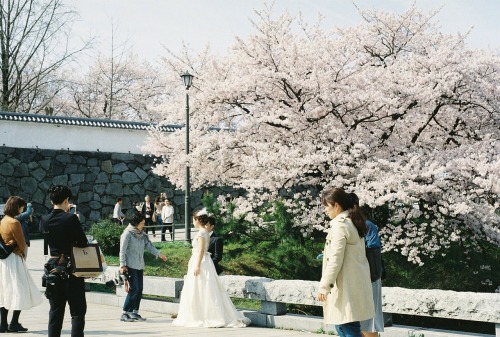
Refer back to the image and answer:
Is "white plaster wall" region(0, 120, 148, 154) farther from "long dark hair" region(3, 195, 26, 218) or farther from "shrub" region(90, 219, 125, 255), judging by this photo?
"long dark hair" region(3, 195, 26, 218)

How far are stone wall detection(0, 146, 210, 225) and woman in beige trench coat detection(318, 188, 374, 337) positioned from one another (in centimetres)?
2265

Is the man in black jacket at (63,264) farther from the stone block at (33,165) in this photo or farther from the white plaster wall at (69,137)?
the stone block at (33,165)

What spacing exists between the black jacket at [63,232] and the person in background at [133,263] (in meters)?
2.83

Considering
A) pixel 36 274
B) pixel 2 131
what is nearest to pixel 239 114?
pixel 36 274

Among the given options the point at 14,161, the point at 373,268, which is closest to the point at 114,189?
the point at 14,161

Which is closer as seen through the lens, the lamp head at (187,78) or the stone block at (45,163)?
the lamp head at (187,78)

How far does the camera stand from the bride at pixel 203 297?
9320mm

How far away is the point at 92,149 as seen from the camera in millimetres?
28562

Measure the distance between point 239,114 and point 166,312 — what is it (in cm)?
714

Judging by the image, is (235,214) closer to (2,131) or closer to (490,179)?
(490,179)

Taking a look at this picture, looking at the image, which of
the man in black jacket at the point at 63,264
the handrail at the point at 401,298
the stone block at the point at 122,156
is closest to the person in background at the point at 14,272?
the man in black jacket at the point at 63,264

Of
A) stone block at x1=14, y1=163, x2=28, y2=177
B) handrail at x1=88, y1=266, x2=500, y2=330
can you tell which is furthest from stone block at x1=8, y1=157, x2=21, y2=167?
handrail at x1=88, y1=266, x2=500, y2=330

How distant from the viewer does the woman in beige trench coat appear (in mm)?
5926

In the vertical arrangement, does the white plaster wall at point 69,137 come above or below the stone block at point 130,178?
above
